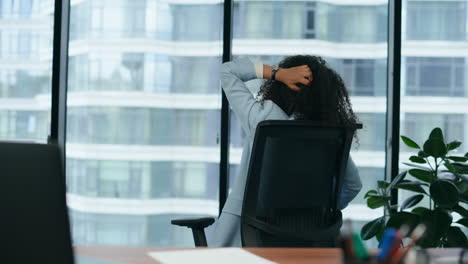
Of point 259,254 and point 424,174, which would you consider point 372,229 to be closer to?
point 424,174

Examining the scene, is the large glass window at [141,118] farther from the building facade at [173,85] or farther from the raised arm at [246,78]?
the raised arm at [246,78]

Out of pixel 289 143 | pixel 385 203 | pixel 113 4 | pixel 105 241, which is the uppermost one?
pixel 113 4

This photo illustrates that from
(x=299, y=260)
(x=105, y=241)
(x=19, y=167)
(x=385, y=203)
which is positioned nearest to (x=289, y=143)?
(x=299, y=260)

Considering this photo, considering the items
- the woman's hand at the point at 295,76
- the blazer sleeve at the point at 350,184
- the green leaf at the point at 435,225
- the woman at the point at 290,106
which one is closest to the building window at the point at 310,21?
the green leaf at the point at 435,225

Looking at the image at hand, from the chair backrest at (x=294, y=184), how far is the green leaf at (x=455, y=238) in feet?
5.19

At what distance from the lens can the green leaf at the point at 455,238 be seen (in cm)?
328

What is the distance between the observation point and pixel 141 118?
394 cm

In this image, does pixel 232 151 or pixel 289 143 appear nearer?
pixel 289 143

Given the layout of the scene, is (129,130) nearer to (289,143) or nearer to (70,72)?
(70,72)

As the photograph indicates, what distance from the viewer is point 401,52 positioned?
4.01 m

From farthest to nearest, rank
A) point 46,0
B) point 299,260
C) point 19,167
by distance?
point 46,0 → point 299,260 → point 19,167

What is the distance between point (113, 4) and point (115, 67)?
451mm

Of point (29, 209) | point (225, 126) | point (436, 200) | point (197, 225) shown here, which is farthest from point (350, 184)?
point (225, 126)

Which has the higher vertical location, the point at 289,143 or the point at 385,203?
the point at 289,143
